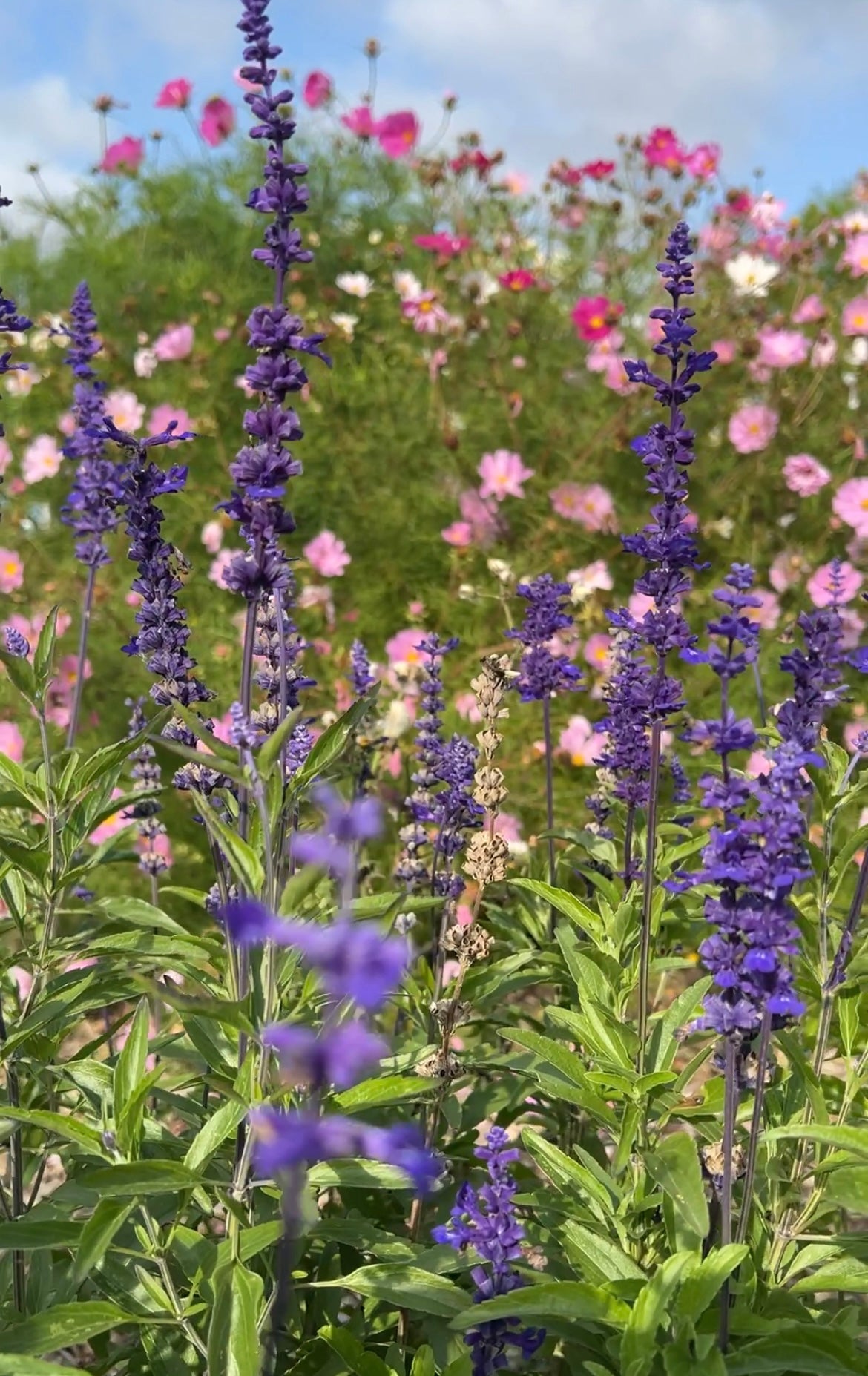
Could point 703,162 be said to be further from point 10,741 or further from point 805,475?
point 10,741

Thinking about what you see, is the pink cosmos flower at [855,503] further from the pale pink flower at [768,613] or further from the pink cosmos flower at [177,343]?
the pink cosmos flower at [177,343]

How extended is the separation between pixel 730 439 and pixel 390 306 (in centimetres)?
230

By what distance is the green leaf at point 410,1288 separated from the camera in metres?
1.69

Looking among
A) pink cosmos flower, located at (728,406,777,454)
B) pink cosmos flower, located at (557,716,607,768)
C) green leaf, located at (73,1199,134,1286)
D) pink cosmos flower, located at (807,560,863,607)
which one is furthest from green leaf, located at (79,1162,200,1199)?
pink cosmos flower, located at (728,406,777,454)

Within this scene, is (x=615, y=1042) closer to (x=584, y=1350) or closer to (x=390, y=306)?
(x=584, y=1350)

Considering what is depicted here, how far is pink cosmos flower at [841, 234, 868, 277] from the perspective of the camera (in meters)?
6.54

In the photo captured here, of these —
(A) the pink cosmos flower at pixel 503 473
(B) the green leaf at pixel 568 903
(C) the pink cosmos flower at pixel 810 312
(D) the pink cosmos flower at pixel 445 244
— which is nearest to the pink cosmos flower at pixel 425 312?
(D) the pink cosmos flower at pixel 445 244

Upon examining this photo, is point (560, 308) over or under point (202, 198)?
under

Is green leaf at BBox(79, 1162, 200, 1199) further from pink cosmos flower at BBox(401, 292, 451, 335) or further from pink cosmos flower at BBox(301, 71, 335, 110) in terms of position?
pink cosmos flower at BBox(301, 71, 335, 110)

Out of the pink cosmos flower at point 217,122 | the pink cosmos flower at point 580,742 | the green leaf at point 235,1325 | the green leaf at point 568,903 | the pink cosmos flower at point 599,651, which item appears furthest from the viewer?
the pink cosmos flower at point 217,122

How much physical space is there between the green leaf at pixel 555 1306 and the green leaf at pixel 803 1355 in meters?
0.17

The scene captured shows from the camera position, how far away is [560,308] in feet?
23.3

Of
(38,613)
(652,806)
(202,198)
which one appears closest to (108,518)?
(652,806)

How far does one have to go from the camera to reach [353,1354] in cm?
173
